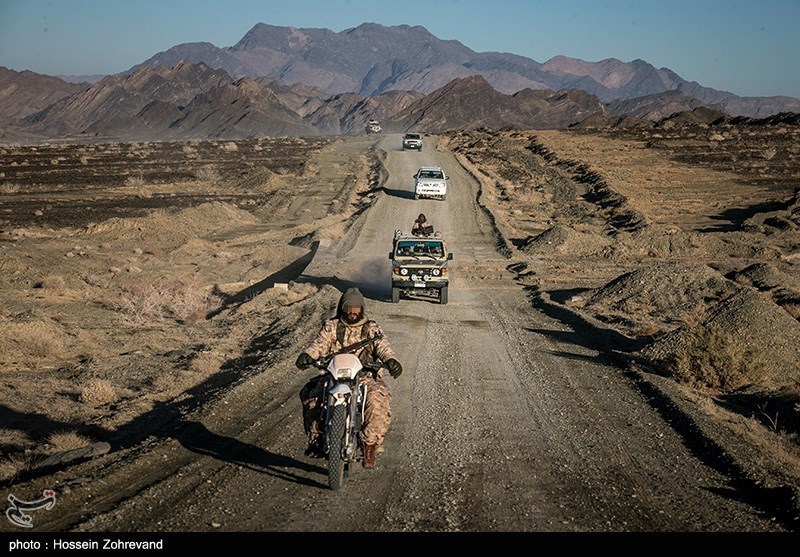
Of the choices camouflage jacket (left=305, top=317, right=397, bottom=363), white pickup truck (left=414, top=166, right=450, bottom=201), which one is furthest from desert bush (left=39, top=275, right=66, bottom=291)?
white pickup truck (left=414, top=166, right=450, bottom=201)

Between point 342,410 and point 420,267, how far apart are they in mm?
14404

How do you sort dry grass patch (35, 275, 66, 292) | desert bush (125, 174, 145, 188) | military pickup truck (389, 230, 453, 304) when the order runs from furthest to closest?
desert bush (125, 174, 145, 188) → dry grass patch (35, 275, 66, 292) → military pickup truck (389, 230, 453, 304)

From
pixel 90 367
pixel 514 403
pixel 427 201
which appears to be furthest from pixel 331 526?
pixel 427 201

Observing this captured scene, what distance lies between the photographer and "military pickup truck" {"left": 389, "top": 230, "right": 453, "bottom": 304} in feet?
74.0

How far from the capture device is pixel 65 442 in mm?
10883

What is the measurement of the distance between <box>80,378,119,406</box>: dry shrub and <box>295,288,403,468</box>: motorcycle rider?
6187 millimetres

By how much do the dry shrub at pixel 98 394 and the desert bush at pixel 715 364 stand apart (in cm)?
990

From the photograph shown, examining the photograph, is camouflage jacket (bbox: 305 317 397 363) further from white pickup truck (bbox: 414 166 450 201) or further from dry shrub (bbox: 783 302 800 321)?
white pickup truck (bbox: 414 166 450 201)

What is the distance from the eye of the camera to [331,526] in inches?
302

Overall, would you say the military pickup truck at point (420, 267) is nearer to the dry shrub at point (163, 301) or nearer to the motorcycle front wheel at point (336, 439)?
the dry shrub at point (163, 301)

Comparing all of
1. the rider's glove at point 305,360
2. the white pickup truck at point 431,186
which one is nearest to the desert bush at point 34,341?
the rider's glove at point 305,360

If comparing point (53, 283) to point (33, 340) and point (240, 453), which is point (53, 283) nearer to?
point (33, 340)

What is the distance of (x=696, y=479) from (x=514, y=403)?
366 centimetres
